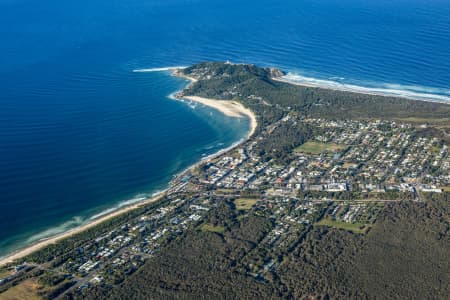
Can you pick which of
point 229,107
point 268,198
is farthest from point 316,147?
point 229,107

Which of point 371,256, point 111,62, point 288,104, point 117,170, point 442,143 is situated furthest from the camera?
point 111,62

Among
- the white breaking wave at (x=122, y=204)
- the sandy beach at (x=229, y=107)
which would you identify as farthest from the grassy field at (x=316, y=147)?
the white breaking wave at (x=122, y=204)

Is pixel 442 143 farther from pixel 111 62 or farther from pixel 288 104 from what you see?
pixel 111 62

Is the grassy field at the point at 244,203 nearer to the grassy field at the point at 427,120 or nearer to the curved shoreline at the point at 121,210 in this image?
the curved shoreline at the point at 121,210

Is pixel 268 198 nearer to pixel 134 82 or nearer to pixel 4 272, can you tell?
pixel 4 272

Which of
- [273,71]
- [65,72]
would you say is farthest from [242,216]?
[65,72]

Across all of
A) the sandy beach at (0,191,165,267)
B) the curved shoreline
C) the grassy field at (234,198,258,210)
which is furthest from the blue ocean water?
the grassy field at (234,198,258,210)
